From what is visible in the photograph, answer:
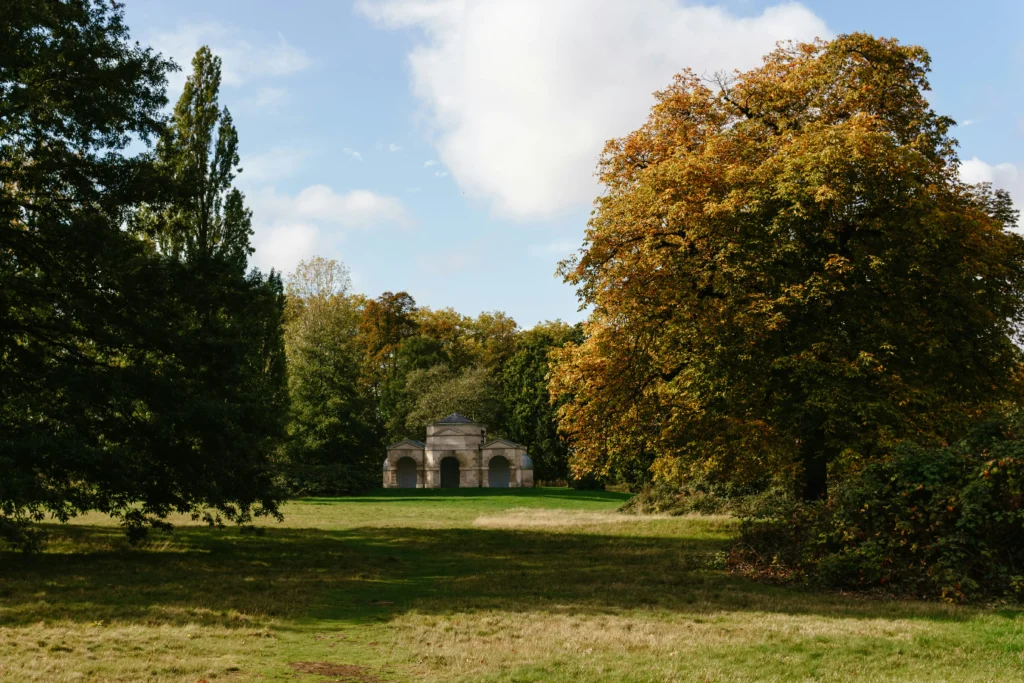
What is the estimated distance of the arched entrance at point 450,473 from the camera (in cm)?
5858

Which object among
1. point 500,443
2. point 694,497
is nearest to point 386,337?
point 500,443

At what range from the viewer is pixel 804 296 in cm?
1719

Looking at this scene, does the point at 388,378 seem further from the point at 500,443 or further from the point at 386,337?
the point at 500,443

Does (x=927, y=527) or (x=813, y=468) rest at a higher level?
(x=813, y=468)

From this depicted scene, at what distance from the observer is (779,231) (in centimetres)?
1772

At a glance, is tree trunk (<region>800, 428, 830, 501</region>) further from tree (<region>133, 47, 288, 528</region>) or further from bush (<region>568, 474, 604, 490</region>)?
bush (<region>568, 474, 604, 490</region>)

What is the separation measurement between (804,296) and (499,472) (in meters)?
42.7

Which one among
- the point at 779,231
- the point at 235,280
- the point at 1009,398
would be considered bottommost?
the point at 1009,398

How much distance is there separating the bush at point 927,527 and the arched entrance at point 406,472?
45.0 metres

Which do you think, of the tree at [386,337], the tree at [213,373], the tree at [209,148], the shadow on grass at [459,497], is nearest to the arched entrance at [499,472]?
the shadow on grass at [459,497]

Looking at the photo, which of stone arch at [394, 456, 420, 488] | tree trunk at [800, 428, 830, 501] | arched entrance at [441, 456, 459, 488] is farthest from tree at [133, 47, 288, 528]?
arched entrance at [441, 456, 459, 488]

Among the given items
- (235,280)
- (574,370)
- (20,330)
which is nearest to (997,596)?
(574,370)

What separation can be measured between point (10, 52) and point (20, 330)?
4874mm

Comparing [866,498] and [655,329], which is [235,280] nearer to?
[655,329]
